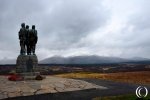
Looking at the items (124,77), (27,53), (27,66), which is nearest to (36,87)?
(27,66)

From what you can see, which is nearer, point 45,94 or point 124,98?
point 124,98

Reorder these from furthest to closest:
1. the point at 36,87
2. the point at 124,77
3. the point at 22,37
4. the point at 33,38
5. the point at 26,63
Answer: the point at 124,77 → the point at 33,38 → the point at 22,37 → the point at 26,63 → the point at 36,87

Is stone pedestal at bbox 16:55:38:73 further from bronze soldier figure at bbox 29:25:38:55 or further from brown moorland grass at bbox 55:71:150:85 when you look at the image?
brown moorland grass at bbox 55:71:150:85

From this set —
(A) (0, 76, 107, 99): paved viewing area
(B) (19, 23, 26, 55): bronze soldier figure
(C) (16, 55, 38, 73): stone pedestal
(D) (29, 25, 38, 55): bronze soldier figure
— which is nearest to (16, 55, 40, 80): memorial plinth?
(C) (16, 55, 38, 73): stone pedestal

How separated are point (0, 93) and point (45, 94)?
3.46 m

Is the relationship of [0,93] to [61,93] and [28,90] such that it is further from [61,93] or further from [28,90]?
[61,93]

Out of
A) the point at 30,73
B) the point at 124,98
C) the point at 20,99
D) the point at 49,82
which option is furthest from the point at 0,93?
the point at 124,98

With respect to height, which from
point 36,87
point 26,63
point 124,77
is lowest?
point 124,77

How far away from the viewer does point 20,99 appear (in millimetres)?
19609

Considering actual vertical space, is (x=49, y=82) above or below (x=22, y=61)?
below

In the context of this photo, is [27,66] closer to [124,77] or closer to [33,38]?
[33,38]

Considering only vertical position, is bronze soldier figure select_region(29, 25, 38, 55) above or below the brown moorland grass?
above

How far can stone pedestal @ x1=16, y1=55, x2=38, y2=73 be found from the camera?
1102 inches

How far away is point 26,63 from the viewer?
28250 millimetres
